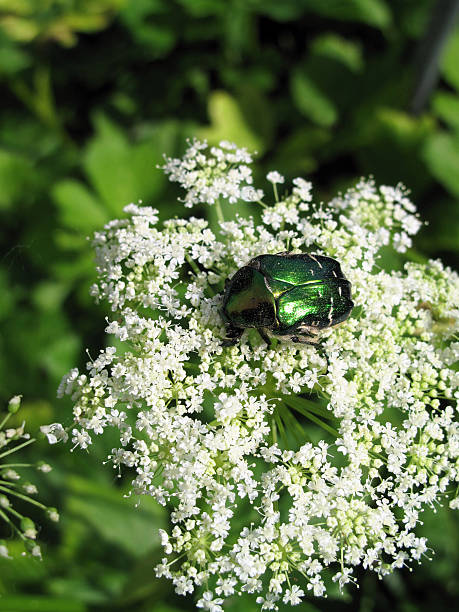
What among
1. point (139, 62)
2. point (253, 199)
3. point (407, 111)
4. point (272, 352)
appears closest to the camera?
point (272, 352)

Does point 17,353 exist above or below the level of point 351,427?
above

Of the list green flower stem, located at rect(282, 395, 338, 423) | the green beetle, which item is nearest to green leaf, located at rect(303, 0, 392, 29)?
the green beetle

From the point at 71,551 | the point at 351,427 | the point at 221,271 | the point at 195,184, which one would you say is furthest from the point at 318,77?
the point at 71,551

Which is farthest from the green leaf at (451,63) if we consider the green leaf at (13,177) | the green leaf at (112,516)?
the green leaf at (112,516)

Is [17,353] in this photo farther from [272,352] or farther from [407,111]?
[407,111]

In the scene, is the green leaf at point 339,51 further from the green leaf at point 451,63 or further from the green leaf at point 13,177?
the green leaf at point 13,177

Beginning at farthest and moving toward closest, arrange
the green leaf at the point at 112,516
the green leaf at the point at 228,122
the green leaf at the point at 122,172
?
1. the green leaf at the point at 228,122
2. the green leaf at the point at 122,172
3. the green leaf at the point at 112,516

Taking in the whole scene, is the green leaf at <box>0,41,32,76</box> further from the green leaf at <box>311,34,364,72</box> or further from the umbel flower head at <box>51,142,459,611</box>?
the umbel flower head at <box>51,142,459,611</box>

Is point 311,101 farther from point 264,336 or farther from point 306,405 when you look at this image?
point 306,405
